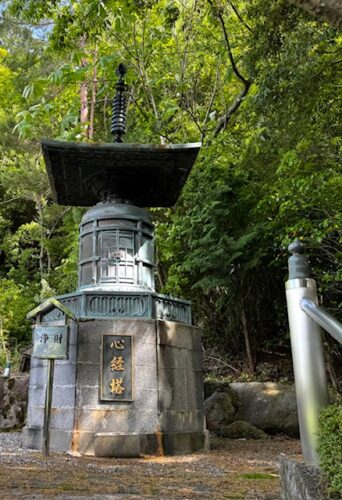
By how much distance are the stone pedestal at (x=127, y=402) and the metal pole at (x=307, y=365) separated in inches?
171

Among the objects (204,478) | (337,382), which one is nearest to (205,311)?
(337,382)

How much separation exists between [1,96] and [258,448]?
1824 centimetres

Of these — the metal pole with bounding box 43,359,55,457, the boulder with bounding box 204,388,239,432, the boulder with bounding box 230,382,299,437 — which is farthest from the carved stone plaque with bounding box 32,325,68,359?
the boulder with bounding box 230,382,299,437

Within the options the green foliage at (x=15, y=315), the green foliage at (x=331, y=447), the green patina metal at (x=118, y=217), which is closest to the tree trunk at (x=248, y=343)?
the green patina metal at (x=118, y=217)

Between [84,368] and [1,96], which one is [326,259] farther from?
[1,96]

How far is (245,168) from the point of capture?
12102 millimetres

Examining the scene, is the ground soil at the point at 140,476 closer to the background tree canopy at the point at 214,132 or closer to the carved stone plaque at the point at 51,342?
the carved stone plaque at the point at 51,342

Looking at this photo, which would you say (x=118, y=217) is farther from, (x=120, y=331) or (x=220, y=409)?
(x=220, y=409)

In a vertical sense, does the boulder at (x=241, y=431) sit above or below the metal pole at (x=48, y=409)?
below

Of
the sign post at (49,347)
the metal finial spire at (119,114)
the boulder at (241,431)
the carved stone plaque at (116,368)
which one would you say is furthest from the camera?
the boulder at (241,431)

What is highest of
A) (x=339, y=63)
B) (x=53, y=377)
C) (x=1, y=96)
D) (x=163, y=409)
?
(x=1, y=96)

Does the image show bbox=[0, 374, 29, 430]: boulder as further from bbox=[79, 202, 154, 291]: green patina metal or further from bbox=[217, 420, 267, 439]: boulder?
bbox=[217, 420, 267, 439]: boulder

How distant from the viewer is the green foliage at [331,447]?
1.98 metres

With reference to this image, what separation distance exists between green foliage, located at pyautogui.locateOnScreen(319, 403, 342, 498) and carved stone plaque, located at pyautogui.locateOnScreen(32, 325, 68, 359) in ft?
15.4
